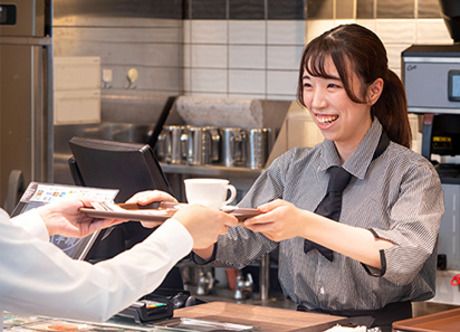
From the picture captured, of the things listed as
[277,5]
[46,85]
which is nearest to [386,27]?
[277,5]

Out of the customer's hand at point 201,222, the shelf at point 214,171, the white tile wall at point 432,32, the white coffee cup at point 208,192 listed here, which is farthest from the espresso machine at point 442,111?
the customer's hand at point 201,222

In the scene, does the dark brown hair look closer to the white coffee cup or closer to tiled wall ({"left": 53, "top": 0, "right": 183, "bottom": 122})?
the white coffee cup

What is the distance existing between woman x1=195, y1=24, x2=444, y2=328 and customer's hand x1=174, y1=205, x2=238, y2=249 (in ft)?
1.55

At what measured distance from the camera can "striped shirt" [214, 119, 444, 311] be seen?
8.85ft

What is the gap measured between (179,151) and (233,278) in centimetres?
73

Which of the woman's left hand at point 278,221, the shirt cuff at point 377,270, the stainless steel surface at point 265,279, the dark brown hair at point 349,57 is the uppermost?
the dark brown hair at point 349,57

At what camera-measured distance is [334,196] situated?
2887mm

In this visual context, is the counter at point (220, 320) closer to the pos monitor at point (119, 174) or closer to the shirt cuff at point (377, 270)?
the shirt cuff at point (377, 270)

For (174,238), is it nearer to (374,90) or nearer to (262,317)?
(262,317)

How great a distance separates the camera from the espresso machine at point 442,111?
4.40m

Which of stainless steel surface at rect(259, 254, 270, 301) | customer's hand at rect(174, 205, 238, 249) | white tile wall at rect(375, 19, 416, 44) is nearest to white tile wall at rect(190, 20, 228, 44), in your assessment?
white tile wall at rect(375, 19, 416, 44)

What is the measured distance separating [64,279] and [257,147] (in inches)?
150

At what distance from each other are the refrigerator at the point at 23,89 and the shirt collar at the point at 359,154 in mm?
2567

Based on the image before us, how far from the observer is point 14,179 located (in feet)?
17.2
